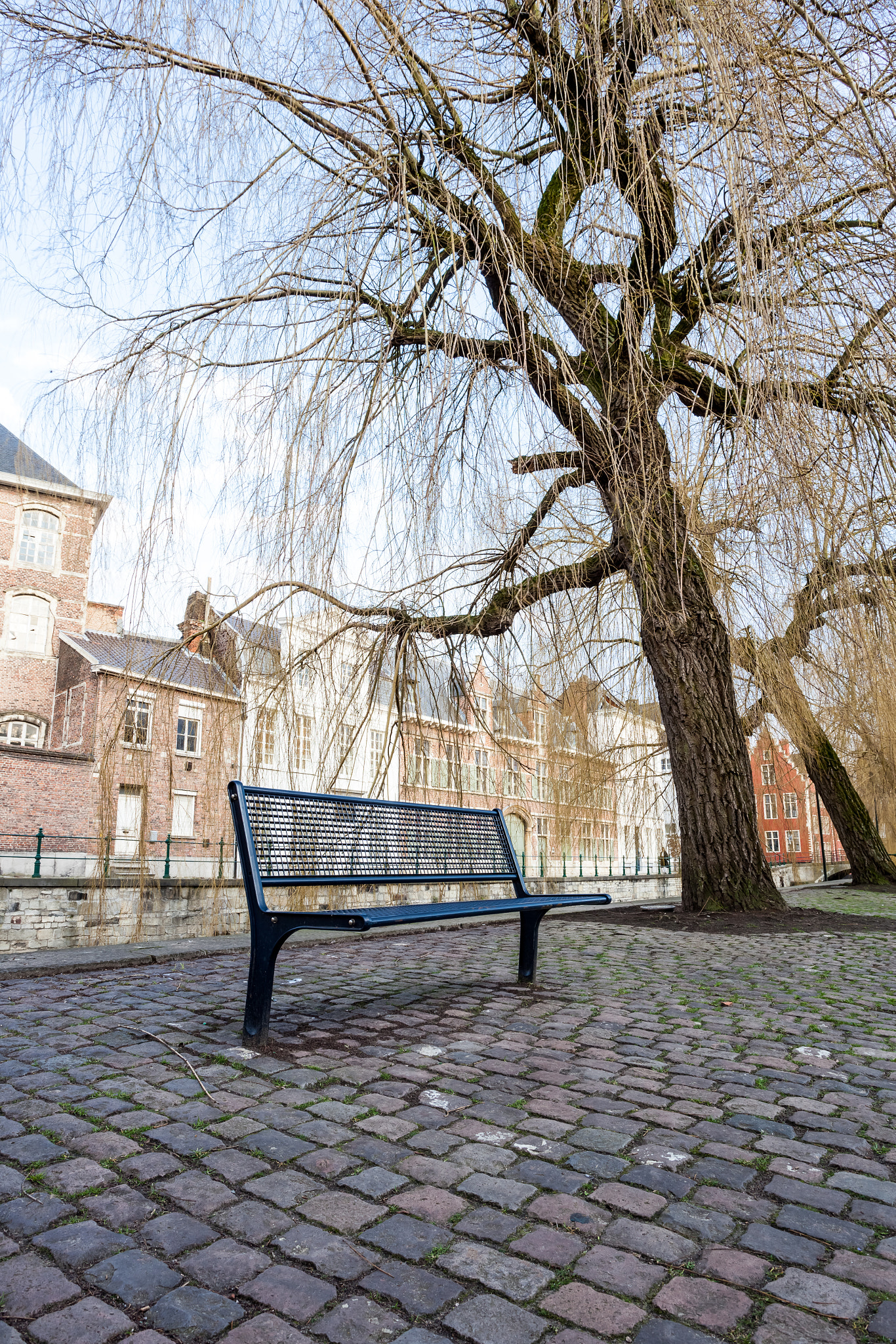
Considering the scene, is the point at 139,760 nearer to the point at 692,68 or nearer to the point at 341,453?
the point at 341,453

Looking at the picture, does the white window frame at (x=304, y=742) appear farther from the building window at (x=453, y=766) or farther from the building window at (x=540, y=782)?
the building window at (x=540, y=782)

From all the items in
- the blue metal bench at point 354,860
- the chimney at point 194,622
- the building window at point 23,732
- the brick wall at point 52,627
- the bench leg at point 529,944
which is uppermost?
the brick wall at point 52,627

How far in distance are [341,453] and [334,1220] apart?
3038 millimetres

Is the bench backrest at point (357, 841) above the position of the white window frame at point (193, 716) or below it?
below

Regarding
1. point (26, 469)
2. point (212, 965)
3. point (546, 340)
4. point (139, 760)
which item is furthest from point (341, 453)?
point (212, 965)

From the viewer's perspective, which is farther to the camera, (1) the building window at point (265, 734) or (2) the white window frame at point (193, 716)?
(1) the building window at point (265, 734)

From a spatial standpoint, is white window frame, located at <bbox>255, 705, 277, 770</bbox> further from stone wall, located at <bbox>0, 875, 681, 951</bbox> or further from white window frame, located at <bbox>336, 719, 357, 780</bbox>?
stone wall, located at <bbox>0, 875, 681, 951</bbox>

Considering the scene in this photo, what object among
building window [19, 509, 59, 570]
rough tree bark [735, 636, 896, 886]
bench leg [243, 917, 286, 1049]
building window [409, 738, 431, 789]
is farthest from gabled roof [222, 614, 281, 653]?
building window [19, 509, 59, 570]

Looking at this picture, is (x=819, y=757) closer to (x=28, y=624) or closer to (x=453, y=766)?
(x=453, y=766)

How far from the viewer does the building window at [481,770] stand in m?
7.46

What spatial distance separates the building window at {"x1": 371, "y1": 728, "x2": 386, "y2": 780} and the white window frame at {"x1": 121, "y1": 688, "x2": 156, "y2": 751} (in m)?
1.64

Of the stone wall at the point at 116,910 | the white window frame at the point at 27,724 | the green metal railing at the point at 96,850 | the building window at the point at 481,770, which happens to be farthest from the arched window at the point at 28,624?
the building window at the point at 481,770

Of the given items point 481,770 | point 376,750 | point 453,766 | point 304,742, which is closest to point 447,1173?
point 304,742

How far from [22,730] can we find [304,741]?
891 inches
